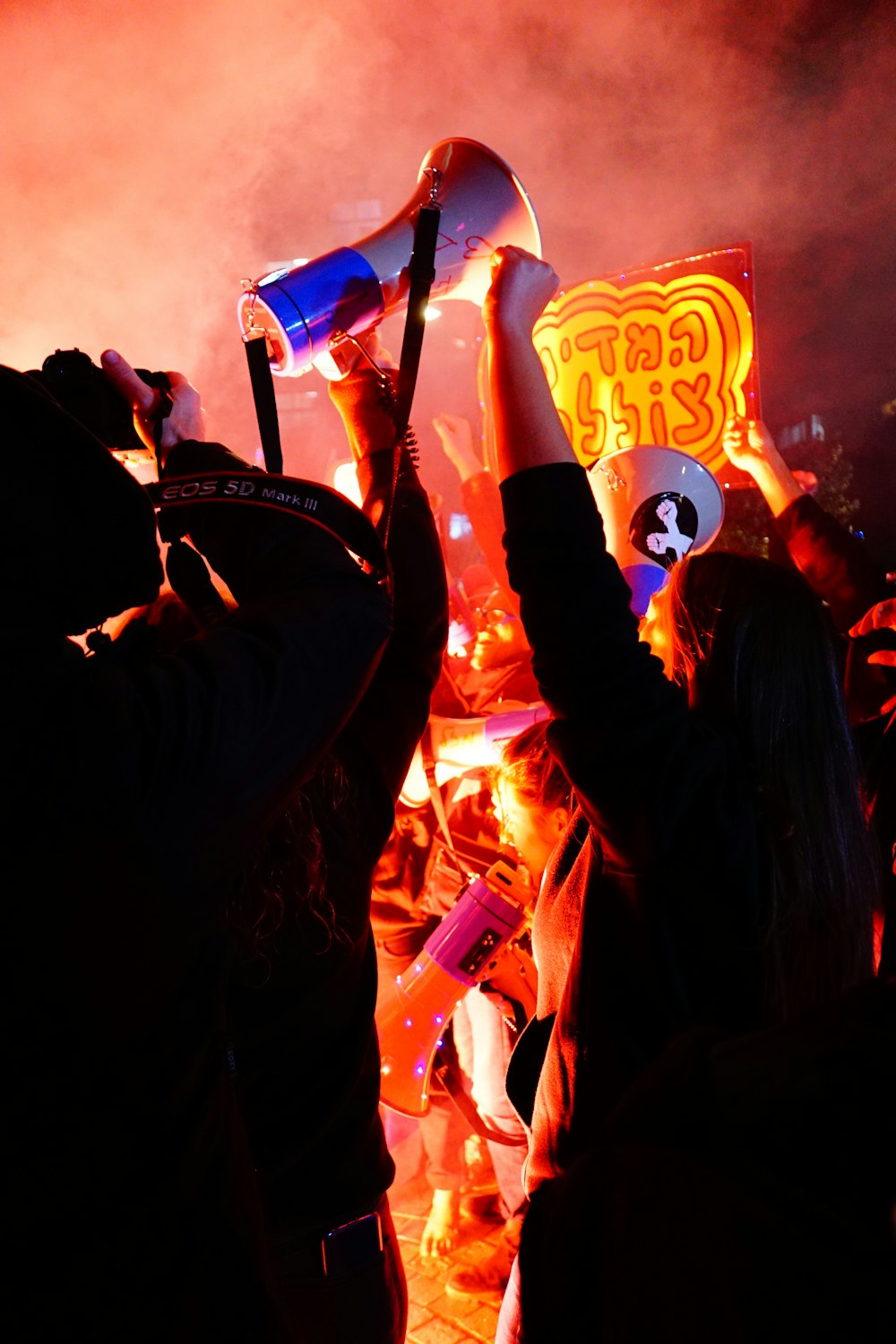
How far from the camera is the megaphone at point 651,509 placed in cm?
284

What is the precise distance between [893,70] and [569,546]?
24.8ft

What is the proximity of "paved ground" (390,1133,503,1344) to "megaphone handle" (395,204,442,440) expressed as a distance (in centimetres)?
312

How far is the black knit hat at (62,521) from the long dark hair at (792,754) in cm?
77

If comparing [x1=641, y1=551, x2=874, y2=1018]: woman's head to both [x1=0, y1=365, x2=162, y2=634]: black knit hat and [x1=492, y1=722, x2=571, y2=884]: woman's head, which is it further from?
[x1=0, y1=365, x2=162, y2=634]: black knit hat

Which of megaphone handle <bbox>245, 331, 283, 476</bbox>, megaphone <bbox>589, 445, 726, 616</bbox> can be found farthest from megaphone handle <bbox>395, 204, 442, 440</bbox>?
megaphone <bbox>589, 445, 726, 616</bbox>

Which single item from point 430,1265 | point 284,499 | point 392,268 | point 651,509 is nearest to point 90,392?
point 284,499

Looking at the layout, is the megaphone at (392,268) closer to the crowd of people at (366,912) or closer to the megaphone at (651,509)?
the crowd of people at (366,912)

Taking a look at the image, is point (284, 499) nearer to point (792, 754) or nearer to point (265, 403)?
point (265, 403)

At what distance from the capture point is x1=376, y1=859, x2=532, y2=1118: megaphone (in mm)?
2324

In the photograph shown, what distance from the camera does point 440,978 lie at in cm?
238

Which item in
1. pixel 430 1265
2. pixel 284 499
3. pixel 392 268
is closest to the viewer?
pixel 284 499

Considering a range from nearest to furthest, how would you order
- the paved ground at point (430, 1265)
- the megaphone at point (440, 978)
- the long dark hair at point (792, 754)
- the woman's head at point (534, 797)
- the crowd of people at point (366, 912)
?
1. the crowd of people at point (366, 912)
2. the long dark hair at point (792, 754)
3. the woman's head at point (534, 797)
4. the megaphone at point (440, 978)
5. the paved ground at point (430, 1265)

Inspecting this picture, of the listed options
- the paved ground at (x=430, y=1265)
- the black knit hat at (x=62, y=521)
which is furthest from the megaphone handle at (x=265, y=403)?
the paved ground at (x=430, y=1265)

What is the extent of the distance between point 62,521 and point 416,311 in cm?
78
